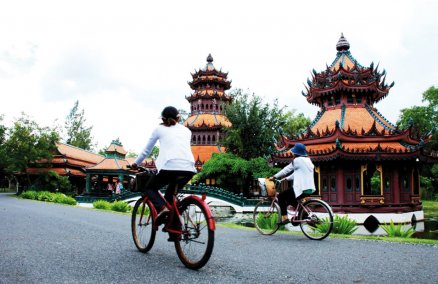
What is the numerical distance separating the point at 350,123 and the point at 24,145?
85.3ft

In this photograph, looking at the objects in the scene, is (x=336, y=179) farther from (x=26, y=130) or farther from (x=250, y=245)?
(x=26, y=130)

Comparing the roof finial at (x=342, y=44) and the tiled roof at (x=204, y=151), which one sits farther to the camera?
the tiled roof at (x=204, y=151)

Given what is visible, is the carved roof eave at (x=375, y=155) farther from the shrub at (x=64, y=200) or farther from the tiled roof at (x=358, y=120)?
→ the shrub at (x=64, y=200)

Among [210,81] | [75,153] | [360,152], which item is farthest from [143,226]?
[75,153]

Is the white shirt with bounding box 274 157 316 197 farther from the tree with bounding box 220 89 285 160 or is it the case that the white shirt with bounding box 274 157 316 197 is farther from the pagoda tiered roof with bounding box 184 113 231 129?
the pagoda tiered roof with bounding box 184 113 231 129

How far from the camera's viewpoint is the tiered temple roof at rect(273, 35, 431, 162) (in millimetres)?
17672

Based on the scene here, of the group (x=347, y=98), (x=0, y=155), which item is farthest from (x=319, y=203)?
(x=0, y=155)

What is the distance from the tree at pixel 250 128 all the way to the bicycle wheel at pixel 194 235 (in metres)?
24.4

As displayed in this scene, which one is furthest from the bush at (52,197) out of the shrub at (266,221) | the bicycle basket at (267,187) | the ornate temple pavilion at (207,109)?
the bicycle basket at (267,187)

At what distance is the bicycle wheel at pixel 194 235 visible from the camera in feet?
12.6

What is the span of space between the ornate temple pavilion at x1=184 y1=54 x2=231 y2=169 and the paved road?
29847mm

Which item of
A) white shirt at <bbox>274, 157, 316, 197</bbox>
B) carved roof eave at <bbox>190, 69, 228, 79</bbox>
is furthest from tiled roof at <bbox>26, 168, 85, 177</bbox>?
white shirt at <bbox>274, 157, 316, 197</bbox>

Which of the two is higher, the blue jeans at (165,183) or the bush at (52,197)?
the blue jeans at (165,183)

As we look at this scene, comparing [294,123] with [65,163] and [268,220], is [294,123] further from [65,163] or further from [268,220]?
[268,220]
